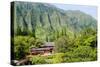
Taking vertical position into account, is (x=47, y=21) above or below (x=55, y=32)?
above

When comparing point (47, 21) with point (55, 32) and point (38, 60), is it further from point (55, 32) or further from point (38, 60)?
point (38, 60)

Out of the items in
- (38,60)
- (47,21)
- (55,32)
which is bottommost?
(38,60)

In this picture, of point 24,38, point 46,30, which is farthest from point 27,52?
point 46,30

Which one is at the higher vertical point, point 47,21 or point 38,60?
point 47,21

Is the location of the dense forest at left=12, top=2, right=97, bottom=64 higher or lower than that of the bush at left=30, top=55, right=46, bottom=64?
higher

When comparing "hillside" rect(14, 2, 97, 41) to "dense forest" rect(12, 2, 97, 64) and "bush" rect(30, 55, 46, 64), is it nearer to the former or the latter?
"dense forest" rect(12, 2, 97, 64)

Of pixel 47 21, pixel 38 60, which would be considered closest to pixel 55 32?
pixel 47 21

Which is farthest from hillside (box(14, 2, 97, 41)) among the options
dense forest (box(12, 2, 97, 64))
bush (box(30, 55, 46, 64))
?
bush (box(30, 55, 46, 64))
